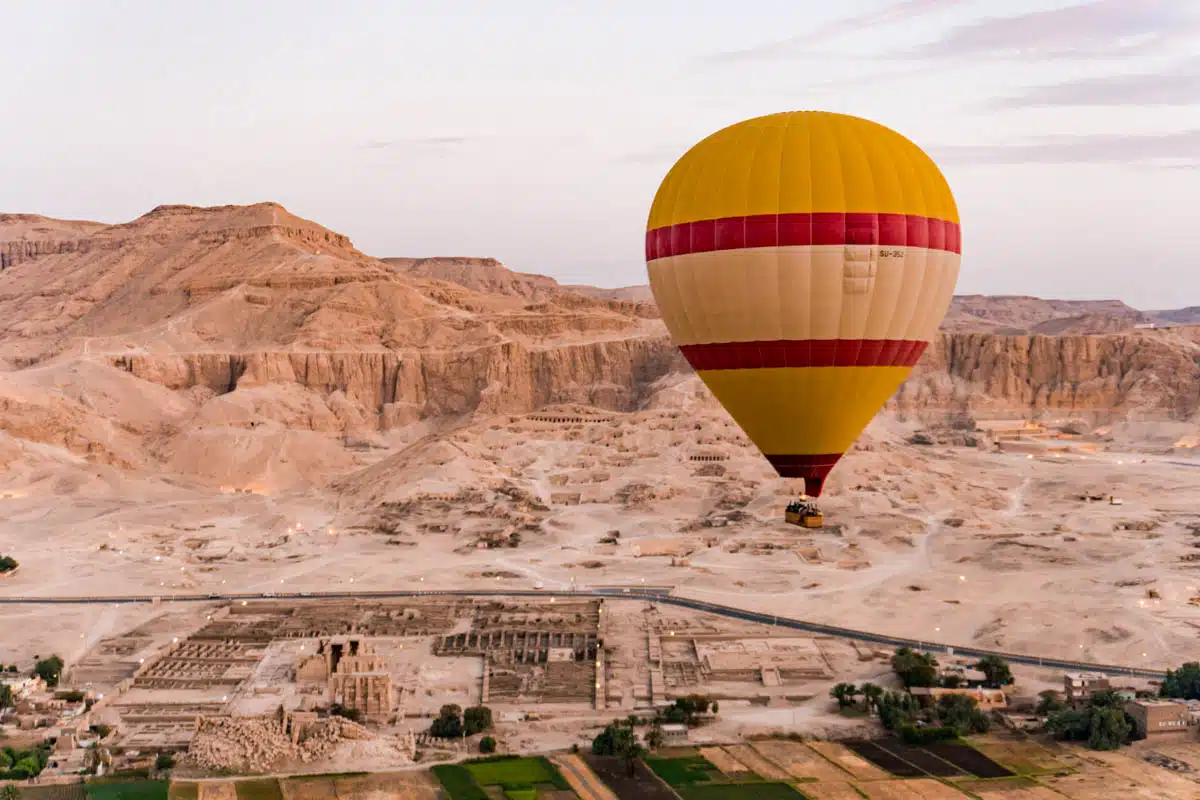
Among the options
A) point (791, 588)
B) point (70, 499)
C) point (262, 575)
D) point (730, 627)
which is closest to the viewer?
point (730, 627)

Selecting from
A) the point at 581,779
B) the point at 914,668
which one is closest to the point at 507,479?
the point at 914,668

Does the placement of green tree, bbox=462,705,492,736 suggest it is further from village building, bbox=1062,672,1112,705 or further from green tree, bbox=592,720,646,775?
village building, bbox=1062,672,1112,705

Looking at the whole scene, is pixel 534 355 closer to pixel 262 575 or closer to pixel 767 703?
pixel 262 575

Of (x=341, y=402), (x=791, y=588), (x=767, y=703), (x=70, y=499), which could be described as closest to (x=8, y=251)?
(x=341, y=402)

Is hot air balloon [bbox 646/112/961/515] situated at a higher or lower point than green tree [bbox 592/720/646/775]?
higher

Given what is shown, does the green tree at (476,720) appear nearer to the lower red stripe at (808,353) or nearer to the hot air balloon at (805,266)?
the hot air balloon at (805,266)

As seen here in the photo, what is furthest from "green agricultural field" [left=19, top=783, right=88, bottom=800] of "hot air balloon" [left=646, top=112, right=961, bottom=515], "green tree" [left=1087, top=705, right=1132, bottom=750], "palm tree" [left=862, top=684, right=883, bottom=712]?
"green tree" [left=1087, top=705, right=1132, bottom=750]
